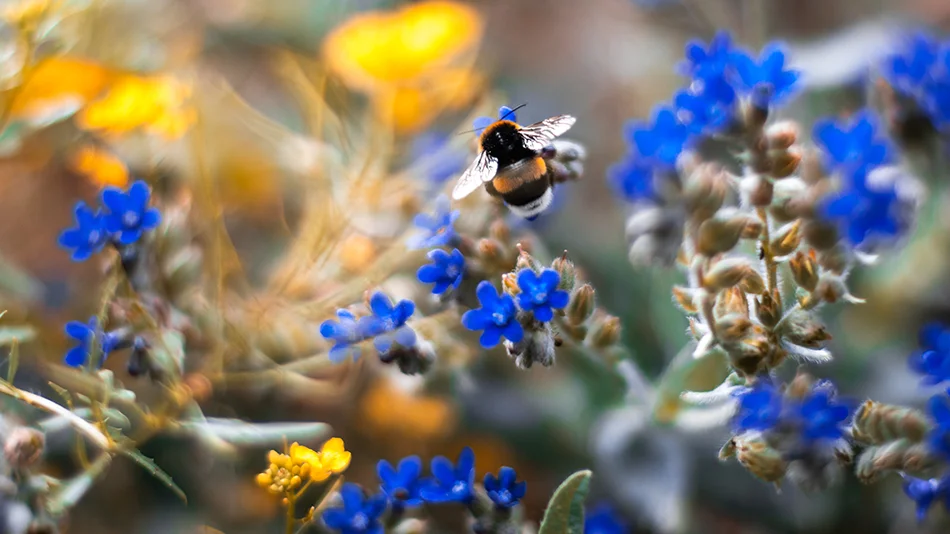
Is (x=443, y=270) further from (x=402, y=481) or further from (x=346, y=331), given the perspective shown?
(x=402, y=481)

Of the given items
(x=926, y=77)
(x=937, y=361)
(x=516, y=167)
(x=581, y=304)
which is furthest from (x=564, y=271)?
(x=926, y=77)

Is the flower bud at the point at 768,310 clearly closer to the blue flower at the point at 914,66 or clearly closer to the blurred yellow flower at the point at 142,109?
the blue flower at the point at 914,66

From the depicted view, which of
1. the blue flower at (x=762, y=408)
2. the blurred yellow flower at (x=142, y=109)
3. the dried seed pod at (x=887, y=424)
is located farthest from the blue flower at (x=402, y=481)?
the blurred yellow flower at (x=142, y=109)

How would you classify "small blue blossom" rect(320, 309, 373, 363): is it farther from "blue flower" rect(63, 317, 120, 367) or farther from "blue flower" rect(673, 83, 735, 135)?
"blue flower" rect(673, 83, 735, 135)

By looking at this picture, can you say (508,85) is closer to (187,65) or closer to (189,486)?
(187,65)

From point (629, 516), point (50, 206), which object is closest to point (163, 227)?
point (50, 206)

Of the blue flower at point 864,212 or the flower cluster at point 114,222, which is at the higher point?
the blue flower at point 864,212
